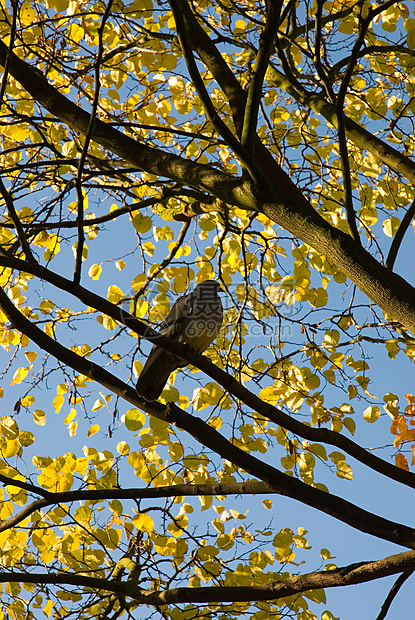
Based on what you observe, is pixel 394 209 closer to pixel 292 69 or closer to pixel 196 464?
pixel 292 69

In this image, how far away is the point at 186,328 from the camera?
498 centimetres

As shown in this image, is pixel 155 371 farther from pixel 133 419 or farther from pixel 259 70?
pixel 259 70

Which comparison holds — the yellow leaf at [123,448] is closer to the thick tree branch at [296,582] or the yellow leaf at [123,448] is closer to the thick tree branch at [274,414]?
the thick tree branch at [296,582]

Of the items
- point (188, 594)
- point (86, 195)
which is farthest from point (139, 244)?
point (188, 594)

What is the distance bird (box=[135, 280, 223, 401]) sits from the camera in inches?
168

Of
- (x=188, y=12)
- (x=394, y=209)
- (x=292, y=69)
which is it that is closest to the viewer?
(x=188, y=12)

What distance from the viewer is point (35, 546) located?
3801mm

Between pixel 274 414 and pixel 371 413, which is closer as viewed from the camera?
pixel 274 414

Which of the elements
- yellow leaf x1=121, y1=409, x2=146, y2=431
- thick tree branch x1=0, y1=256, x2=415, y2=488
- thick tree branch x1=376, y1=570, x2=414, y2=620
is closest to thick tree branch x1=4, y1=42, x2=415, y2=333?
thick tree branch x1=0, y1=256, x2=415, y2=488

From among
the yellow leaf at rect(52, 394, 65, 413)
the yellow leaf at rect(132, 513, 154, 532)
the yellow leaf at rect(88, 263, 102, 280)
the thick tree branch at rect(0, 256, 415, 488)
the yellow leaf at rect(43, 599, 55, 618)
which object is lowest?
the yellow leaf at rect(43, 599, 55, 618)

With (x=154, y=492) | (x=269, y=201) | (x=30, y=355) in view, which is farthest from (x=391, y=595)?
(x=30, y=355)

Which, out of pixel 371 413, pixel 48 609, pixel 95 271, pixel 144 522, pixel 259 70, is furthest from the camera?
pixel 95 271

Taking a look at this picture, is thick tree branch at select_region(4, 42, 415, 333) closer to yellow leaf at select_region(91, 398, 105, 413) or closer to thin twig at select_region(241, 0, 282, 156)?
thin twig at select_region(241, 0, 282, 156)

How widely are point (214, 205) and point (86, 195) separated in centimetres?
137
